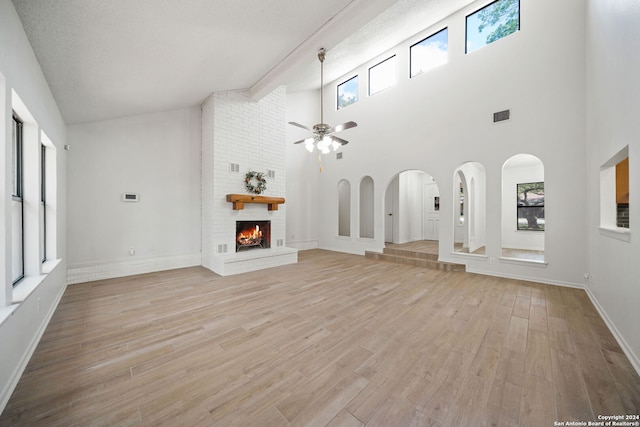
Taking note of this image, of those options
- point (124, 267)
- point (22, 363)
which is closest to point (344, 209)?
point (124, 267)

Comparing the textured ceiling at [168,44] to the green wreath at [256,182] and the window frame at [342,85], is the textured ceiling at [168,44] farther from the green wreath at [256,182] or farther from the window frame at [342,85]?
the window frame at [342,85]


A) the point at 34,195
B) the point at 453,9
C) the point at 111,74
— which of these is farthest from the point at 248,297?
the point at 453,9

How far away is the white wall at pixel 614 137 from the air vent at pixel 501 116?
Result: 1.03m

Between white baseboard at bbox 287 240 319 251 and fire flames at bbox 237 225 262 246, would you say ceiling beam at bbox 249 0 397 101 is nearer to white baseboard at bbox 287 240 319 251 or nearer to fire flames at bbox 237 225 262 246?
fire flames at bbox 237 225 262 246

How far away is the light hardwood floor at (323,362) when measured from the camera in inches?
58.6

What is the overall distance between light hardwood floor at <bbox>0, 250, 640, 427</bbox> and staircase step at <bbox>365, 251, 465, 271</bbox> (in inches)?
62.5

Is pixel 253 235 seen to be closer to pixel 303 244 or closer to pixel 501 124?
pixel 303 244

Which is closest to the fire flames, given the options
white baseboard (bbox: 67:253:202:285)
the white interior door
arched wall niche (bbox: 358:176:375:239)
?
white baseboard (bbox: 67:253:202:285)

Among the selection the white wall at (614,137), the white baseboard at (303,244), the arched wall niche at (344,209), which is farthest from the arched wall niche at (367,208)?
the white wall at (614,137)

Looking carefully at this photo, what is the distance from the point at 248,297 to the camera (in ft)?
11.5

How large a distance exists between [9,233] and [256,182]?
4.08 meters

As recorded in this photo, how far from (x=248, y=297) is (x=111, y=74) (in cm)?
333

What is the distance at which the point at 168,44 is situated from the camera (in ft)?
9.10

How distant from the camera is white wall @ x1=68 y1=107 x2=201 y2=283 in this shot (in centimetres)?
430
